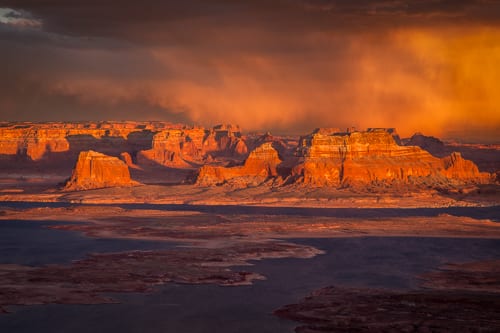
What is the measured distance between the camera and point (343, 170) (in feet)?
482

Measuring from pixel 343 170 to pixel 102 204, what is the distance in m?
44.1

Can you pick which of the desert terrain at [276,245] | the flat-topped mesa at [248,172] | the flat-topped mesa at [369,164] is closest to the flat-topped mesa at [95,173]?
the desert terrain at [276,245]

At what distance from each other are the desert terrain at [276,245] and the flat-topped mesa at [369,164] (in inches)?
10.7

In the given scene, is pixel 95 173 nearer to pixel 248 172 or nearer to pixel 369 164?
pixel 248 172

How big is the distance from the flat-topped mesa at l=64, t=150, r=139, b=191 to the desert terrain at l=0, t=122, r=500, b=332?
0.97 ft

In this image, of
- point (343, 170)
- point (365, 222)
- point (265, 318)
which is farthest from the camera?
point (343, 170)

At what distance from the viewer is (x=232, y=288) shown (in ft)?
173

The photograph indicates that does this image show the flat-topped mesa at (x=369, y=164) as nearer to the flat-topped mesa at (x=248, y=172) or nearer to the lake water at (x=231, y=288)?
the flat-topped mesa at (x=248, y=172)

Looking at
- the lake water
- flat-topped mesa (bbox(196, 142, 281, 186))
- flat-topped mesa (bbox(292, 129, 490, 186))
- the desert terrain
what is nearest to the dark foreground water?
the lake water

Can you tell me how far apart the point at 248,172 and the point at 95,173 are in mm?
30273

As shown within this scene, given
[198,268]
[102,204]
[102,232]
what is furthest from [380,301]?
[102,204]

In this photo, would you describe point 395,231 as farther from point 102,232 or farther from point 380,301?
point 380,301

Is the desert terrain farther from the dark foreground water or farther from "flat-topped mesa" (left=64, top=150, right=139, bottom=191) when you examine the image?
"flat-topped mesa" (left=64, top=150, right=139, bottom=191)

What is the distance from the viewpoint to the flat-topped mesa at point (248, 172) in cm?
15612
